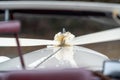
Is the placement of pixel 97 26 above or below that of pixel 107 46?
above

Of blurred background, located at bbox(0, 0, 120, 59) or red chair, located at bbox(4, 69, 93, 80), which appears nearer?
red chair, located at bbox(4, 69, 93, 80)

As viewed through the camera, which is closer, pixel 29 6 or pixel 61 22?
pixel 29 6

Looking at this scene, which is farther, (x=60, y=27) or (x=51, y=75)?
(x=60, y=27)

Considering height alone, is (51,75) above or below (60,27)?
below

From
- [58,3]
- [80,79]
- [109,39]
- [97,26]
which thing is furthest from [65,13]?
[80,79]

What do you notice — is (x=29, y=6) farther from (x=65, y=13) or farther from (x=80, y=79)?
(x=80, y=79)

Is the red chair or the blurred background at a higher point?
the blurred background

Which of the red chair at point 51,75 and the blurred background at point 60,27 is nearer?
the red chair at point 51,75

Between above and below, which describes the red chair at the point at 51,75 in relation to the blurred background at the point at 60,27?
below
